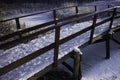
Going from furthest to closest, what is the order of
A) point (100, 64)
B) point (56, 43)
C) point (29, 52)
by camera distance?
point (100, 64), point (29, 52), point (56, 43)

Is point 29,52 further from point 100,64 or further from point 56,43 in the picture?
point 100,64

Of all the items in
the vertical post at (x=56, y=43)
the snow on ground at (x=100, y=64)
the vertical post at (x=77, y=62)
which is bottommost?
the snow on ground at (x=100, y=64)

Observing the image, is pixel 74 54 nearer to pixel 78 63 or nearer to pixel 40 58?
pixel 78 63

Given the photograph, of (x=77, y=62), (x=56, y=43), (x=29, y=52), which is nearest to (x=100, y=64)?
(x=77, y=62)

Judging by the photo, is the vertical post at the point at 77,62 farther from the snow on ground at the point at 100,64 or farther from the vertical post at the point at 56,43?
the vertical post at the point at 56,43

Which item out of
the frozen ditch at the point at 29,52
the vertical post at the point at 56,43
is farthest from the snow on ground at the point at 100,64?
the vertical post at the point at 56,43

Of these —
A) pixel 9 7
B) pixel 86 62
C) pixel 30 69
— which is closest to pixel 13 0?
pixel 9 7

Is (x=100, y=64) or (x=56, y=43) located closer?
(x=56, y=43)

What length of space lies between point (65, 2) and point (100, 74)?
19.1m

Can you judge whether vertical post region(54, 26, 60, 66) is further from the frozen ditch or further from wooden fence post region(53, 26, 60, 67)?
the frozen ditch

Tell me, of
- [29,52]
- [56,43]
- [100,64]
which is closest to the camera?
[56,43]

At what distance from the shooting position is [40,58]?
5875mm

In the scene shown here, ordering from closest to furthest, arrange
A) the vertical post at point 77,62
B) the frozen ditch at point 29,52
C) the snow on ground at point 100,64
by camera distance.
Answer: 1. the frozen ditch at point 29,52
2. the vertical post at point 77,62
3. the snow on ground at point 100,64

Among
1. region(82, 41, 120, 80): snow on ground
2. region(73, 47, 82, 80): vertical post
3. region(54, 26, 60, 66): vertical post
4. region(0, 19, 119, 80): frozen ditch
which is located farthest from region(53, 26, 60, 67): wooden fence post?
region(82, 41, 120, 80): snow on ground
